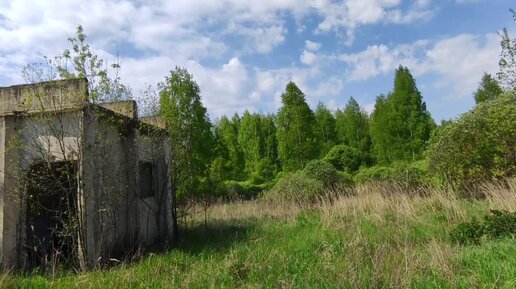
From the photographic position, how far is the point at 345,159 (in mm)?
24828

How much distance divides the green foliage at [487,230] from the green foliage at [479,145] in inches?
233

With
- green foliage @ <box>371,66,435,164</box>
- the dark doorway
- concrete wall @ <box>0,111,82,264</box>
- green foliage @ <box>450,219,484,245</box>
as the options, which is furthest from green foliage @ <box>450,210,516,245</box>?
green foliage @ <box>371,66,435,164</box>

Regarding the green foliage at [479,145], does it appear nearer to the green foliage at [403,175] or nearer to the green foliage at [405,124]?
the green foliage at [403,175]

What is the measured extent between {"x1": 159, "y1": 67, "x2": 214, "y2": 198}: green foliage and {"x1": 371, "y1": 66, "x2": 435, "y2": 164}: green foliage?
34.7ft

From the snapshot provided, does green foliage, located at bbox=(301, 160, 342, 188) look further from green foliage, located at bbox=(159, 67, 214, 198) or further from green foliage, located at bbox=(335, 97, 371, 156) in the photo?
green foliage, located at bbox=(335, 97, 371, 156)

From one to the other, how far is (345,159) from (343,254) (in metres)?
18.0

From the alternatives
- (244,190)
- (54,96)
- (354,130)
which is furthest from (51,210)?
(354,130)

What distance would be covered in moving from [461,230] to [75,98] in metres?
7.50

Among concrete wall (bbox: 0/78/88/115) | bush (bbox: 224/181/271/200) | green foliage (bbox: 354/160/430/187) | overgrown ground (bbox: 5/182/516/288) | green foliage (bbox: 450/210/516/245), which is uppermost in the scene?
concrete wall (bbox: 0/78/88/115)

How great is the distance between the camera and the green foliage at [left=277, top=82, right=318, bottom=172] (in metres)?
23.8

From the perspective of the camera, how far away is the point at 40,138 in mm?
8922

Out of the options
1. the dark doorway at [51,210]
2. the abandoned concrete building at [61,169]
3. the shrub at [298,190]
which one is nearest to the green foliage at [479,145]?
the shrub at [298,190]

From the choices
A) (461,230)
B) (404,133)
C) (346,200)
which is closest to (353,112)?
(404,133)

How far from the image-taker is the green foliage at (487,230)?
7.09m
